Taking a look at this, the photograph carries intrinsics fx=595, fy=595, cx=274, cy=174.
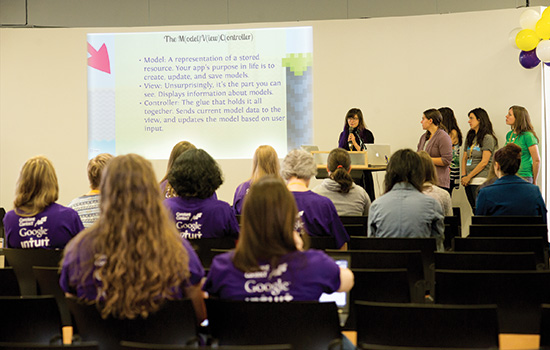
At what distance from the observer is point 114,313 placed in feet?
6.30

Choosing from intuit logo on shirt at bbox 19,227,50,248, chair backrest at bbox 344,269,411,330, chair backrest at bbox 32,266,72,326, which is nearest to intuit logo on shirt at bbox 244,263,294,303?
chair backrest at bbox 344,269,411,330

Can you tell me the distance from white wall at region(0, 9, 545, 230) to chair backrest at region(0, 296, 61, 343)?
6543 mm

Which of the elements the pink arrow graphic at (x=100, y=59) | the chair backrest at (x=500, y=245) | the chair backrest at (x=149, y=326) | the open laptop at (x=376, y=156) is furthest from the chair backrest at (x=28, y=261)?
the pink arrow graphic at (x=100, y=59)

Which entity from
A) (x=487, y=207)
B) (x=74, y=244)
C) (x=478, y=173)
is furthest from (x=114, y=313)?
(x=478, y=173)

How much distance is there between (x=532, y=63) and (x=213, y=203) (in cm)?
547

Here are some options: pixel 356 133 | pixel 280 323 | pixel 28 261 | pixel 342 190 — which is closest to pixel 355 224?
pixel 342 190

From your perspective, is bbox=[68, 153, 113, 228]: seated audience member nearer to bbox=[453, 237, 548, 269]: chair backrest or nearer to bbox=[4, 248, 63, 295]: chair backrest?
bbox=[4, 248, 63, 295]: chair backrest

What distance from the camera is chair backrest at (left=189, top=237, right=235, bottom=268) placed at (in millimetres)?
3180

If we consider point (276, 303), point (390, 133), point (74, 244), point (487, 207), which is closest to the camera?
point (276, 303)

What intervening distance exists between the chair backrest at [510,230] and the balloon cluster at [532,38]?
3.37m

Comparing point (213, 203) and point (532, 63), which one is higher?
point (532, 63)

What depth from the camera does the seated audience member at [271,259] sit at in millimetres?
1988

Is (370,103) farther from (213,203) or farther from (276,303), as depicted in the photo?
(276,303)

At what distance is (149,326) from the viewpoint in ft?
6.36
